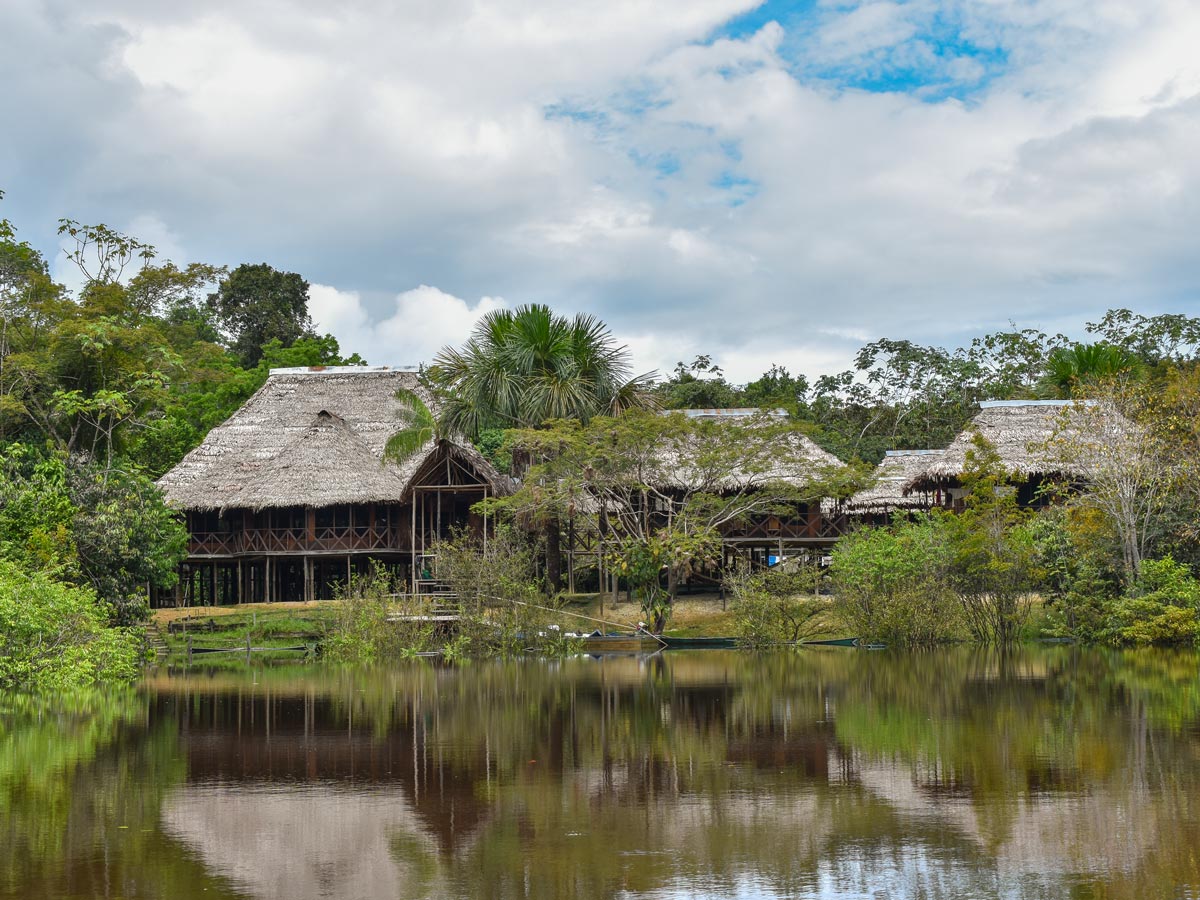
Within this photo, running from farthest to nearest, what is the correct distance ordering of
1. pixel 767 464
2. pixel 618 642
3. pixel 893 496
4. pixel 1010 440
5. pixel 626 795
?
pixel 893 496 < pixel 1010 440 < pixel 767 464 < pixel 618 642 < pixel 626 795

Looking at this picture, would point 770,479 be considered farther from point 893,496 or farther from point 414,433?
point 893,496

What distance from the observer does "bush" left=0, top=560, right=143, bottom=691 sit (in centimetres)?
1909

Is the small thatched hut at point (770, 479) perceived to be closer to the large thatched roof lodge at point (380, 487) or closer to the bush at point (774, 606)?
the large thatched roof lodge at point (380, 487)

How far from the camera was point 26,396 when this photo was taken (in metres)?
31.2

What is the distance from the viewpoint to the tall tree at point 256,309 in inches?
2248

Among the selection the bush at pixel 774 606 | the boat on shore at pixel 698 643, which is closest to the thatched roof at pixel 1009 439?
the bush at pixel 774 606

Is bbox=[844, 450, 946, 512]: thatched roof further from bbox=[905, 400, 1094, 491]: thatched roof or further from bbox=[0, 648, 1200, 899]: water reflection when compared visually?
bbox=[0, 648, 1200, 899]: water reflection

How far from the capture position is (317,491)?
36.4 meters

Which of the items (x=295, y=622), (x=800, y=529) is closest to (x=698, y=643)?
(x=800, y=529)

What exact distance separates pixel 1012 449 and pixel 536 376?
13.0 metres

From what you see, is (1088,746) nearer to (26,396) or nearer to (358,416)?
(26,396)

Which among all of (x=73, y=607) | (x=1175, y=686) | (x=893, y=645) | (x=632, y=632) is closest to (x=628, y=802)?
(x=1175, y=686)

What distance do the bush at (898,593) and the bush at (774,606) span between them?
1.20 m

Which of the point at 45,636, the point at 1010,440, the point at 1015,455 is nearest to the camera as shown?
the point at 45,636
